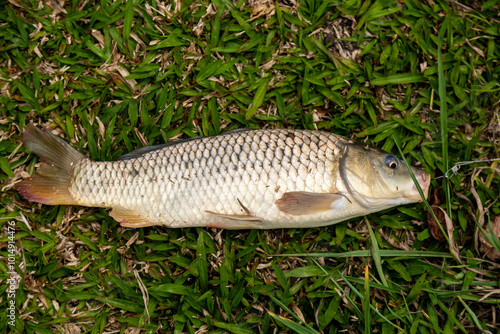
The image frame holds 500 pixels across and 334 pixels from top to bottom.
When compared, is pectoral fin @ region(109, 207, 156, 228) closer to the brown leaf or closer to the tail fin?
the tail fin

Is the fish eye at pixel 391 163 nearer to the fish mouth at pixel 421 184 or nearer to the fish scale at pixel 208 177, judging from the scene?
the fish mouth at pixel 421 184

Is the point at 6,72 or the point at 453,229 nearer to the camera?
the point at 453,229

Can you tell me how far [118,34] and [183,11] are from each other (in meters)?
0.62

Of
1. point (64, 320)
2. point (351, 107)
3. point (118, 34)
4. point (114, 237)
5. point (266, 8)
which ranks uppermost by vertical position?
point (266, 8)

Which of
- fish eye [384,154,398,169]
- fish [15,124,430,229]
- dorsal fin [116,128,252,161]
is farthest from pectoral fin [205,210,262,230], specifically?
fish eye [384,154,398,169]

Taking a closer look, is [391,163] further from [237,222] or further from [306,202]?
[237,222]

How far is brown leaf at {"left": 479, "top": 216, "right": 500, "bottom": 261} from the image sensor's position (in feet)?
9.16

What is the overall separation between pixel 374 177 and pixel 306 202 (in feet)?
1.82

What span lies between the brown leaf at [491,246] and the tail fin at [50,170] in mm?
3313

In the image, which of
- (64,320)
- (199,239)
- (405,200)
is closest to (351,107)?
(405,200)

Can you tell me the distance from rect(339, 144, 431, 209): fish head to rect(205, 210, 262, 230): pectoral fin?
731 mm

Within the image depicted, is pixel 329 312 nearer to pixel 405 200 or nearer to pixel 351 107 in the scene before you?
pixel 405 200

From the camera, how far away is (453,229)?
2895mm

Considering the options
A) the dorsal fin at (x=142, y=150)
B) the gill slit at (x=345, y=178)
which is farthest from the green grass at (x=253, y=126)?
the gill slit at (x=345, y=178)
